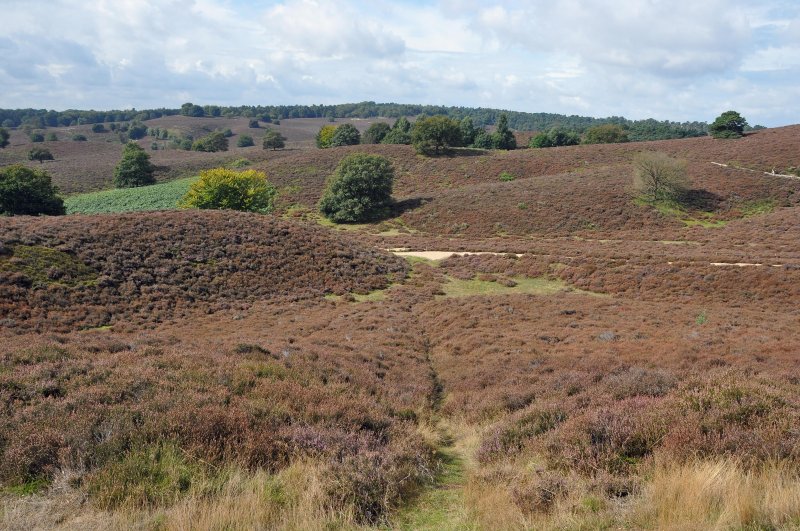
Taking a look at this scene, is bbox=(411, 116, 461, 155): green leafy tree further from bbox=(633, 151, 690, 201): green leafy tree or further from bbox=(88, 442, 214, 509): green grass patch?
bbox=(88, 442, 214, 509): green grass patch

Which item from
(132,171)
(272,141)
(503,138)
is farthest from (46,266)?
(272,141)

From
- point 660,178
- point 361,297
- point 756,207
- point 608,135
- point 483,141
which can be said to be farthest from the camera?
point 608,135

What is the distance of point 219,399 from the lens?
7191 mm

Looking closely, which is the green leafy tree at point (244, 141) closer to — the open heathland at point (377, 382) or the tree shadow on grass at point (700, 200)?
the open heathland at point (377, 382)

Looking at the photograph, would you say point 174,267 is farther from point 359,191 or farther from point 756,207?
point 756,207

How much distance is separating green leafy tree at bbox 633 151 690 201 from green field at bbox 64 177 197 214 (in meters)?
60.2

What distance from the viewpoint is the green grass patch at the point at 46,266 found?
19891 mm

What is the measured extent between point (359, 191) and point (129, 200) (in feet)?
122

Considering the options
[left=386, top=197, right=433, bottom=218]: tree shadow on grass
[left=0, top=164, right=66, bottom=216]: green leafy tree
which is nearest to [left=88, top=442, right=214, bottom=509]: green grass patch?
[left=0, top=164, right=66, bottom=216]: green leafy tree

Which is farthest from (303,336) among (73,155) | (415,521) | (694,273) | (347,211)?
(73,155)

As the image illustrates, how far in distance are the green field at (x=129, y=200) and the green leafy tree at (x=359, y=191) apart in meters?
24.1

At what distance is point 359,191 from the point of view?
5856cm

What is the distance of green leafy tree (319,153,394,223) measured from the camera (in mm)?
57375

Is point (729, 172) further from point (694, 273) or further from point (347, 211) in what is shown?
point (347, 211)
